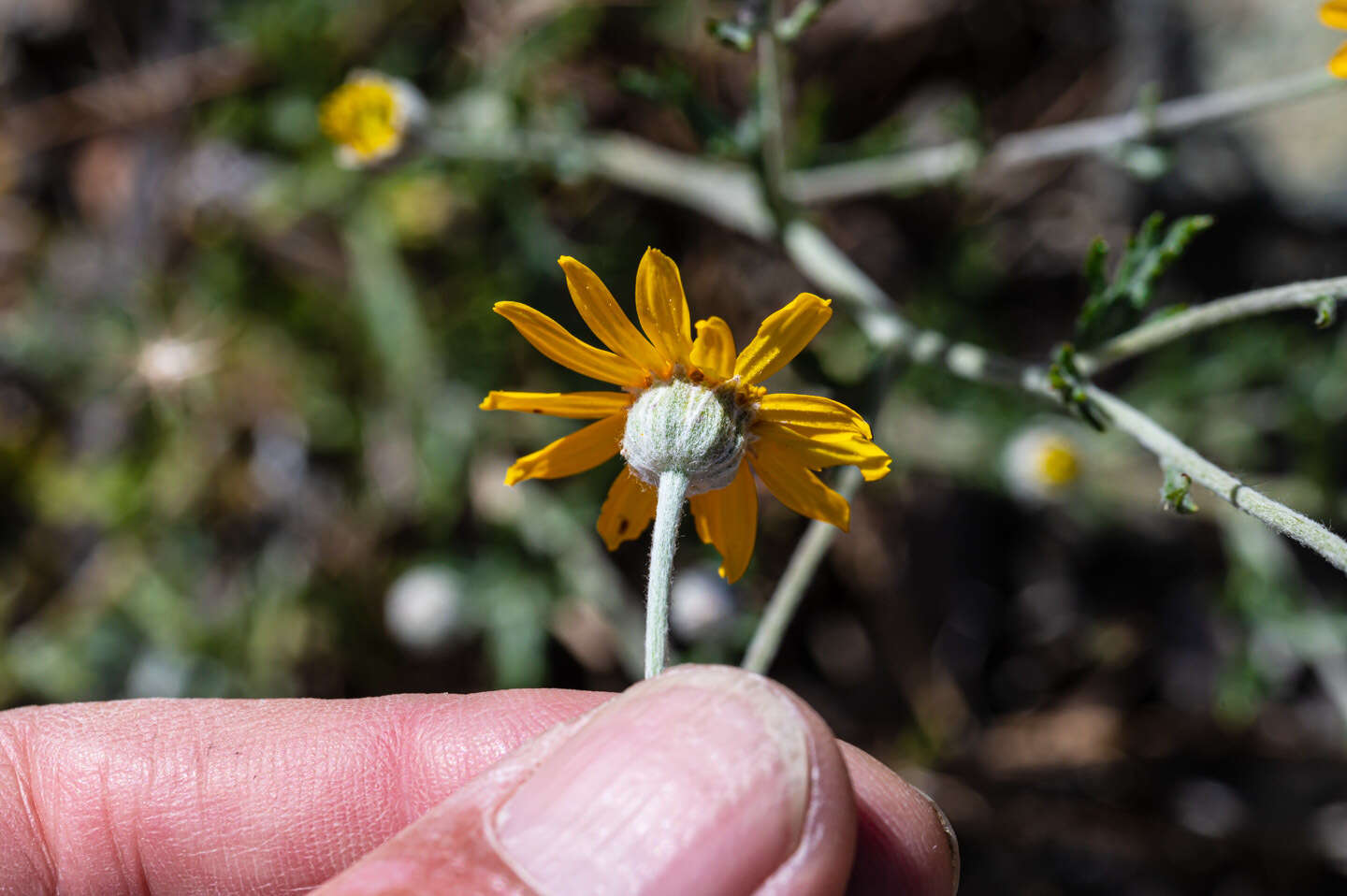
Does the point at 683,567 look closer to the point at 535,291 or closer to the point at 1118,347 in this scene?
the point at 535,291

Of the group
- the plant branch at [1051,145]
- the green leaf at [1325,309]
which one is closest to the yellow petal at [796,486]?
the green leaf at [1325,309]

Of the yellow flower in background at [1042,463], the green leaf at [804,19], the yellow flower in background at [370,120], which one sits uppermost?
the green leaf at [804,19]

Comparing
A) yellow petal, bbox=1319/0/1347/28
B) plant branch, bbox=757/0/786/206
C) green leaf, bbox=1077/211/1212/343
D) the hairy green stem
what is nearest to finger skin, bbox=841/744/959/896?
the hairy green stem

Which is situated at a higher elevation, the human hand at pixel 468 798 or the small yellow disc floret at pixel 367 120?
the small yellow disc floret at pixel 367 120

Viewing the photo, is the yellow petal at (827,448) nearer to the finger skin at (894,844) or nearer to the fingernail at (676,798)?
the fingernail at (676,798)

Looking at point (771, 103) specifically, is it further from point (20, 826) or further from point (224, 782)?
point (20, 826)
